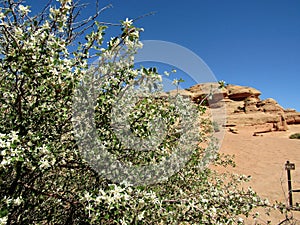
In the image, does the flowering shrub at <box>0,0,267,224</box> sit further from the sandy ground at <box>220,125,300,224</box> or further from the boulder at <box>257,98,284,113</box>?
the boulder at <box>257,98,284,113</box>

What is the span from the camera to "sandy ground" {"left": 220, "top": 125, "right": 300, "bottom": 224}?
1053 centimetres

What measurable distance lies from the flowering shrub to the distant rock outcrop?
27245 mm

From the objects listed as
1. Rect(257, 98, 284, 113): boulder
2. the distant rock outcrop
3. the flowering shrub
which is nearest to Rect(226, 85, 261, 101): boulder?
the distant rock outcrop

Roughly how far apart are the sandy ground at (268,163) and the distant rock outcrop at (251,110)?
29.5 ft

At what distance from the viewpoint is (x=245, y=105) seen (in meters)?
40.7

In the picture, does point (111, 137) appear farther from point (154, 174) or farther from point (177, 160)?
point (177, 160)

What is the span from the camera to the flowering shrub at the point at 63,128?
2.14 metres

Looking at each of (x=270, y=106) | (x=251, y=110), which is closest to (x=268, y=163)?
(x=251, y=110)

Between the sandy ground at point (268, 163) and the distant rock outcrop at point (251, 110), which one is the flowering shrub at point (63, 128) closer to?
the sandy ground at point (268, 163)

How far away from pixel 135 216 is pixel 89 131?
1.07 m

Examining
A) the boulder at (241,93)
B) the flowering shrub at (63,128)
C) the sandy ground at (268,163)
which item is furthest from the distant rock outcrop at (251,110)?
the flowering shrub at (63,128)

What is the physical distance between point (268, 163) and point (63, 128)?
16634 mm

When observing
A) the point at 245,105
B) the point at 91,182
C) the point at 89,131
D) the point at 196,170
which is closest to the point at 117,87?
the point at 89,131

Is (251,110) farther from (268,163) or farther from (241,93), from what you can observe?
(268,163)
